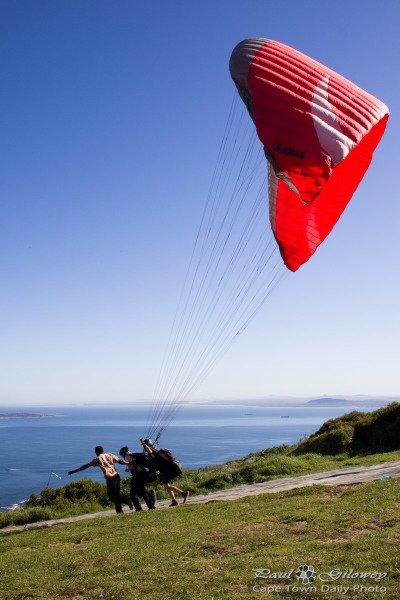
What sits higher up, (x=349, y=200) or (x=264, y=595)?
(x=349, y=200)

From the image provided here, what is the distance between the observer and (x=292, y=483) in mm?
10773

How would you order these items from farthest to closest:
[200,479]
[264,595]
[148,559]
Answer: [200,479], [148,559], [264,595]

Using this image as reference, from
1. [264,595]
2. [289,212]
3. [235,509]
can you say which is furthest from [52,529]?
[289,212]

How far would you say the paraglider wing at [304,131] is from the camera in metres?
7.08

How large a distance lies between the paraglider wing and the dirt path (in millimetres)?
5062

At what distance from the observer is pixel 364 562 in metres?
4.46

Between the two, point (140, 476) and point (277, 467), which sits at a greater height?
point (140, 476)

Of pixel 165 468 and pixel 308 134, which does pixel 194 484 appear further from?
pixel 308 134

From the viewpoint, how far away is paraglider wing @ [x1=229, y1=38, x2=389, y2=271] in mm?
7082

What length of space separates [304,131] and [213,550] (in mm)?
6362

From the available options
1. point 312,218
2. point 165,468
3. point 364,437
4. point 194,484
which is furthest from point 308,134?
point 364,437

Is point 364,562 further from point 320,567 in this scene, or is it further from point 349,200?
point 349,200

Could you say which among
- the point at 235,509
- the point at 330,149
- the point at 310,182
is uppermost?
the point at 330,149

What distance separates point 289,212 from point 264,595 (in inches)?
262
